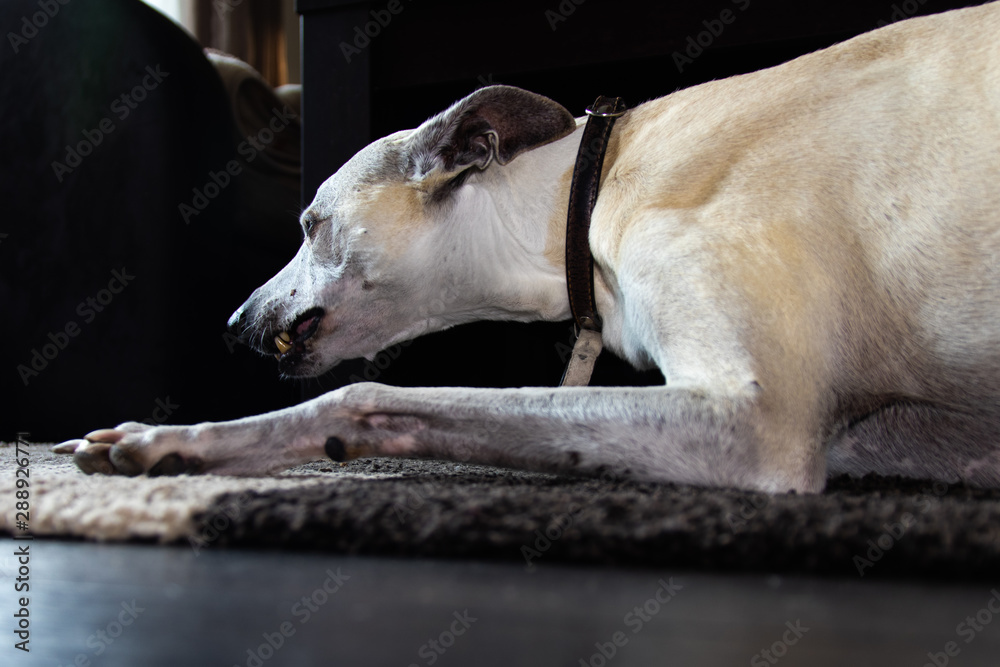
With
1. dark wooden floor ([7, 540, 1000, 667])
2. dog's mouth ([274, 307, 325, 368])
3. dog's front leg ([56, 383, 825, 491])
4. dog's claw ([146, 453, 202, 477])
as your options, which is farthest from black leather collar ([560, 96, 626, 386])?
dark wooden floor ([7, 540, 1000, 667])

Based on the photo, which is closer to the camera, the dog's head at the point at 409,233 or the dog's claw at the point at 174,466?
the dog's claw at the point at 174,466

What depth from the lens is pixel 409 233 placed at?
147cm

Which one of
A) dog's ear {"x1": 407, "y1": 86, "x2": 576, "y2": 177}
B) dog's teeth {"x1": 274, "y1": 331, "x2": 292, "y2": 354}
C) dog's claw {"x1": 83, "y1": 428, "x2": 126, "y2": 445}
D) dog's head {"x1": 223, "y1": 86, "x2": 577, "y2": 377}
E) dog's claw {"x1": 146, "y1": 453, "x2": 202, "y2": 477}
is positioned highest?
dog's ear {"x1": 407, "y1": 86, "x2": 576, "y2": 177}

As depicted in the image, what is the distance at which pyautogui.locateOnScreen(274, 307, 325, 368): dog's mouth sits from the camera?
1.54 metres

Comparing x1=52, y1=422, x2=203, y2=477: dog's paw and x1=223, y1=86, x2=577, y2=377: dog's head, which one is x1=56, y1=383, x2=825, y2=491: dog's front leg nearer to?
x1=52, y1=422, x2=203, y2=477: dog's paw

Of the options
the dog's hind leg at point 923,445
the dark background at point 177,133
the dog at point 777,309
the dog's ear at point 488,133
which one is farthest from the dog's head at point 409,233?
the dog's hind leg at point 923,445

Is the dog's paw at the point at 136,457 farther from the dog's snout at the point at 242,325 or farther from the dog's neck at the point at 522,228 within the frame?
the dog's neck at the point at 522,228

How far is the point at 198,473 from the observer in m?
1.00

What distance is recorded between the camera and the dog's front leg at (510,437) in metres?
0.95

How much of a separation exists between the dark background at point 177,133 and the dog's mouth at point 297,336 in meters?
0.41

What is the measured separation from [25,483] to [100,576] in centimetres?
34

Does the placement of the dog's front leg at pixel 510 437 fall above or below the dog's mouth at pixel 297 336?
above

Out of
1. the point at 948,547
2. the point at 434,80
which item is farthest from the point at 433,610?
the point at 434,80

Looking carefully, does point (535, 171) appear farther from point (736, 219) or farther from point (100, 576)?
point (100, 576)
